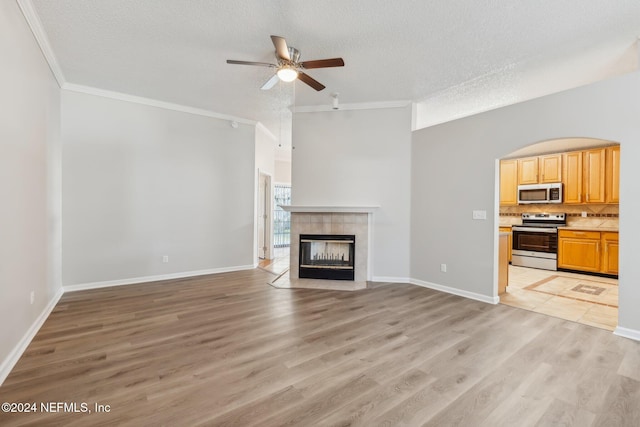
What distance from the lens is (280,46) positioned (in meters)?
2.55

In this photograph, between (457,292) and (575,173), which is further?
(575,173)

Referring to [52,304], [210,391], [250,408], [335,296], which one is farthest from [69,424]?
[335,296]

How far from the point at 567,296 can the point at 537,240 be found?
2.37 metres

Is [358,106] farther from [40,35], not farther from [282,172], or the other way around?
[282,172]

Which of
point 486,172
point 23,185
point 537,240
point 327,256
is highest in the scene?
point 486,172

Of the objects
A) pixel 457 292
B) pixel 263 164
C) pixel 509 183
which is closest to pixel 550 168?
pixel 509 183

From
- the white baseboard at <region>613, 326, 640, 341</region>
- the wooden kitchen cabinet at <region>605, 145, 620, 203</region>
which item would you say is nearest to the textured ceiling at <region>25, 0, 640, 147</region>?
the wooden kitchen cabinet at <region>605, 145, 620, 203</region>

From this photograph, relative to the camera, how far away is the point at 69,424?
62.3 inches

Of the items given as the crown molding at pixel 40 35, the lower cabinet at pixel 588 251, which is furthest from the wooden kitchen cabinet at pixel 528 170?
the crown molding at pixel 40 35

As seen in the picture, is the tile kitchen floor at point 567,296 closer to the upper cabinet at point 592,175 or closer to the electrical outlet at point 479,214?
the electrical outlet at point 479,214

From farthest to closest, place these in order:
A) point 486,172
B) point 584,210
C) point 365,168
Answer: point 584,210, point 365,168, point 486,172

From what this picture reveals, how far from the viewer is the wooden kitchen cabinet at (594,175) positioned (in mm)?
5305

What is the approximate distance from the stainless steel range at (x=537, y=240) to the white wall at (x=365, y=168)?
11.2 ft

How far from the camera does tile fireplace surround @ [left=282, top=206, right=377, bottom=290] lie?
4.69 metres
